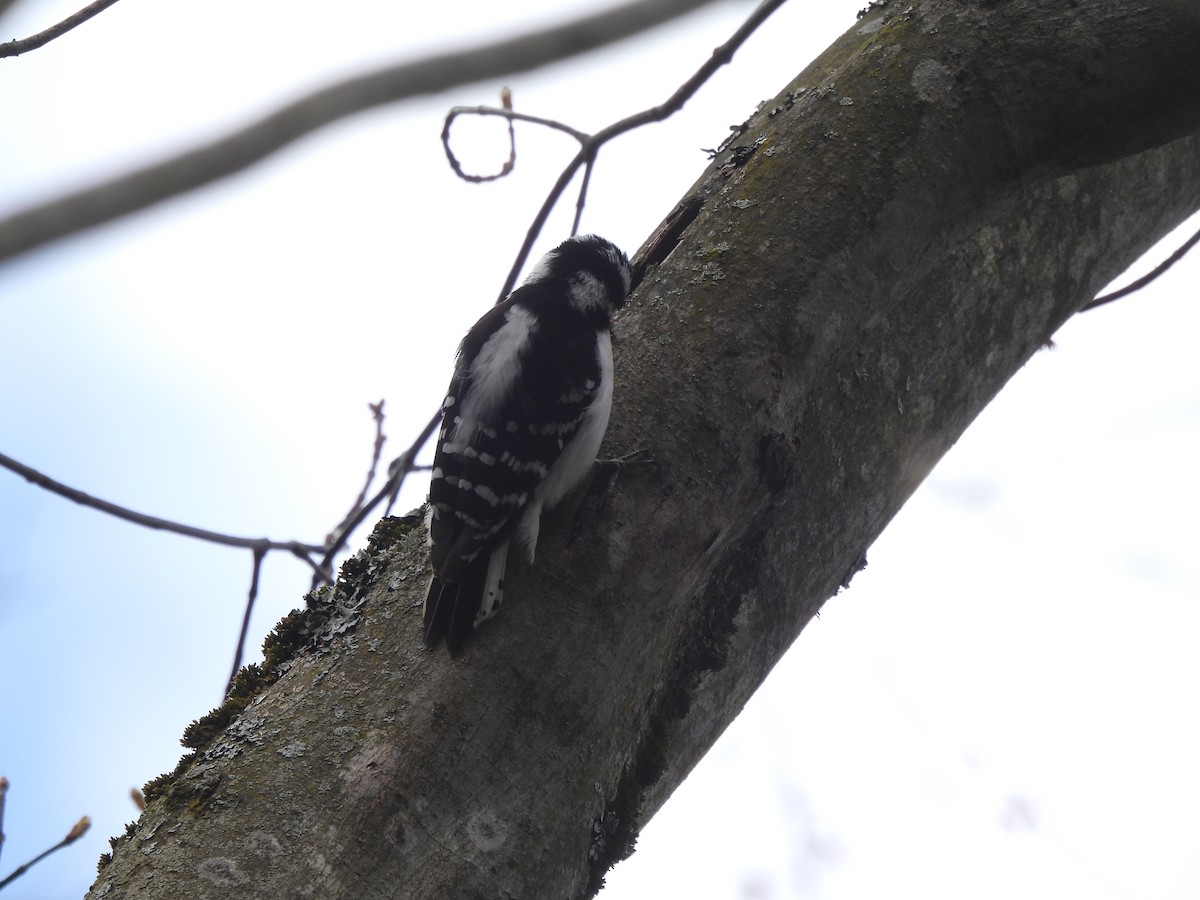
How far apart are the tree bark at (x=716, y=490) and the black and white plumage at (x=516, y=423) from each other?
98 mm

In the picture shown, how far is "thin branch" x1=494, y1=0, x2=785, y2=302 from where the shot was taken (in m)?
2.80

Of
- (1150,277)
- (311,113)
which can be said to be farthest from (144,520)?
(1150,277)

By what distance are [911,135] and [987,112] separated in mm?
198

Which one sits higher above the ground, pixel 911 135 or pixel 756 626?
pixel 911 135

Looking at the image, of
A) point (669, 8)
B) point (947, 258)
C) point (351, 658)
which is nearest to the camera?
point (669, 8)

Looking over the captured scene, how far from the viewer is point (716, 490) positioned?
2.33 meters

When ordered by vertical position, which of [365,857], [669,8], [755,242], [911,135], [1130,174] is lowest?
[365,857]

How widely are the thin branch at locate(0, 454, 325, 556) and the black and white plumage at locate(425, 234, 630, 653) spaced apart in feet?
1.73

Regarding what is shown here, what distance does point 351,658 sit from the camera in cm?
216

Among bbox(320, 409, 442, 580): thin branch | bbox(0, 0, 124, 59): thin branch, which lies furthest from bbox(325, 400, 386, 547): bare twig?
bbox(0, 0, 124, 59): thin branch

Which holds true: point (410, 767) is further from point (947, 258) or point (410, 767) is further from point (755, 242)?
point (947, 258)

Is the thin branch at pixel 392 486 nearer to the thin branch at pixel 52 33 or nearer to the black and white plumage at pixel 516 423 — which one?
the black and white plumage at pixel 516 423

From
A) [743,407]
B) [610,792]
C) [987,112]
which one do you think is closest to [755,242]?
[743,407]

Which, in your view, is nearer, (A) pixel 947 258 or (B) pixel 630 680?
(B) pixel 630 680
